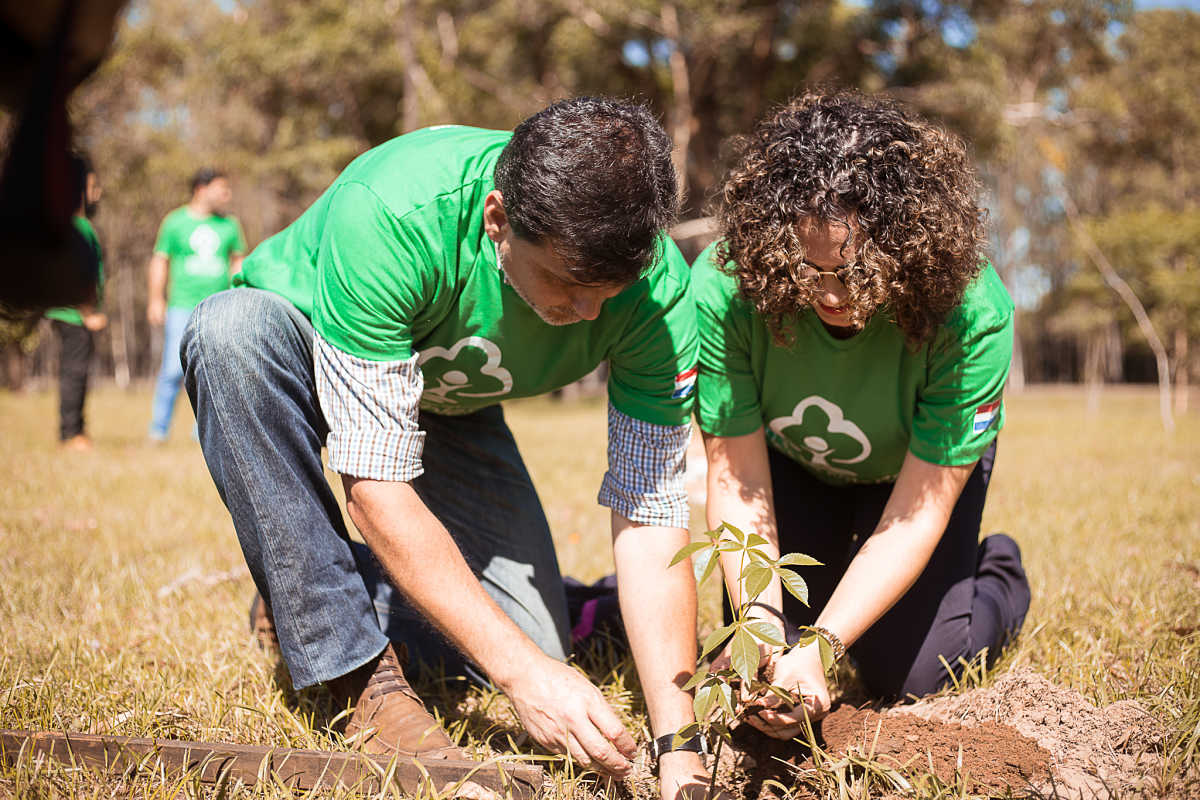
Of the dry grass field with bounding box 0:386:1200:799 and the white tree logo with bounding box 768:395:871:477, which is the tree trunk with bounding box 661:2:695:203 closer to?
the dry grass field with bounding box 0:386:1200:799

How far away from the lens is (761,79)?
664 inches

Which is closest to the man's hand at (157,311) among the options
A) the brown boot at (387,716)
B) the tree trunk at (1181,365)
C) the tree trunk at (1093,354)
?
the brown boot at (387,716)

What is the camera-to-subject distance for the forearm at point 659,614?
2.00 metres

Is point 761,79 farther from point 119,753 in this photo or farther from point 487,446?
point 119,753

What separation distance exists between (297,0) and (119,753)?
20.7 metres

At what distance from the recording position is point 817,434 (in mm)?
2447

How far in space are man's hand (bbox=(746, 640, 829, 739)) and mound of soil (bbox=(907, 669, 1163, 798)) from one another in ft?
1.20

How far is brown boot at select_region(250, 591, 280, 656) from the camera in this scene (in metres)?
2.63

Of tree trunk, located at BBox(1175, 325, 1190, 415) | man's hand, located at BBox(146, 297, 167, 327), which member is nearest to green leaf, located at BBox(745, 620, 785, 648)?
man's hand, located at BBox(146, 297, 167, 327)

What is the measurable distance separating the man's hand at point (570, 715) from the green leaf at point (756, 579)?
0.37m

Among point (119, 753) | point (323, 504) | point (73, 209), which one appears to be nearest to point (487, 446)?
point (323, 504)

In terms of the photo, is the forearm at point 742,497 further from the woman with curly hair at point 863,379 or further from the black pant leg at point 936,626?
the black pant leg at point 936,626

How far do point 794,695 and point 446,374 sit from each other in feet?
3.66

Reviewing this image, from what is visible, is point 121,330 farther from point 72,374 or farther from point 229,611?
point 229,611
